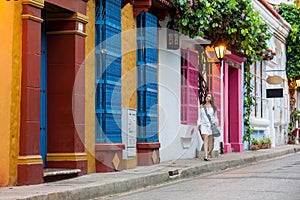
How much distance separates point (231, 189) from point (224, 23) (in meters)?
8.34

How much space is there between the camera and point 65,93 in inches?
437

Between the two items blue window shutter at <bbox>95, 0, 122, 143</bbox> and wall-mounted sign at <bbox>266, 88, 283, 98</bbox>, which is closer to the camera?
blue window shutter at <bbox>95, 0, 122, 143</bbox>

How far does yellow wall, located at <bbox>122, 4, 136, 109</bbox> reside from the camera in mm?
13102

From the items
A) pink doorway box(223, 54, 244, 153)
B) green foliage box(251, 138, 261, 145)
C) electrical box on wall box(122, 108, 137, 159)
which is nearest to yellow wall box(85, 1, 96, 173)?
electrical box on wall box(122, 108, 137, 159)

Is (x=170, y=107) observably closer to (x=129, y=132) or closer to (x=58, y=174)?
(x=129, y=132)

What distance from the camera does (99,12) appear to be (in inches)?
478

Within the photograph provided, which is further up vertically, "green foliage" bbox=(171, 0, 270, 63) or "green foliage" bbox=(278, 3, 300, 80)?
"green foliage" bbox=(278, 3, 300, 80)

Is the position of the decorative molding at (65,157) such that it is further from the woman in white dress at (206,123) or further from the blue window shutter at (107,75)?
the woman in white dress at (206,123)

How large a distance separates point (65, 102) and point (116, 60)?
1772mm

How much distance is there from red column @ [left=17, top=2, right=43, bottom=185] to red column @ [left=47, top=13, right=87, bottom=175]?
1.30 meters

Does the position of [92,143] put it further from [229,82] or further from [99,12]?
[229,82]

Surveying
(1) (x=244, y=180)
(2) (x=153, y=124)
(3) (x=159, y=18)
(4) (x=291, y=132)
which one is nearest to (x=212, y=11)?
(3) (x=159, y=18)

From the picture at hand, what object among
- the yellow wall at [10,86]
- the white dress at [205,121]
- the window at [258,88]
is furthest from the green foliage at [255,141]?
the yellow wall at [10,86]

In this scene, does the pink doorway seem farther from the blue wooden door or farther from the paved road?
the blue wooden door
